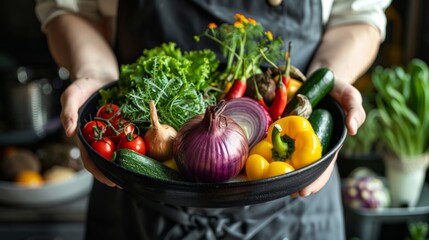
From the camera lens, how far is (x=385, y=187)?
166 cm

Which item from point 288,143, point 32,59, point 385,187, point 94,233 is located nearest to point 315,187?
point 288,143

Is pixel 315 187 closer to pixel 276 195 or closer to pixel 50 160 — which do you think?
pixel 276 195

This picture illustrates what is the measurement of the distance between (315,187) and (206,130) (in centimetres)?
20

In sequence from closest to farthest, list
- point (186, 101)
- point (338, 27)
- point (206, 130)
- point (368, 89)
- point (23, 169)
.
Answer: point (206, 130)
point (186, 101)
point (338, 27)
point (23, 169)
point (368, 89)

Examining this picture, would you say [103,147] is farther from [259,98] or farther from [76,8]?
[76,8]

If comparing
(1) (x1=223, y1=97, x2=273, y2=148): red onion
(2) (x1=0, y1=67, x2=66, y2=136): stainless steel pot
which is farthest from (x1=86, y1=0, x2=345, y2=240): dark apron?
(2) (x1=0, y1=67, x2=66, y2=136): stainless steel pot

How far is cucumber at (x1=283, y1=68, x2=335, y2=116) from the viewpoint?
0.81 m

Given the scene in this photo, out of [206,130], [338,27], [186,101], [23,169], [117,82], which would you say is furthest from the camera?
[23,169]

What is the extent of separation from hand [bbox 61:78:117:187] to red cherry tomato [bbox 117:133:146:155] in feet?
0.27

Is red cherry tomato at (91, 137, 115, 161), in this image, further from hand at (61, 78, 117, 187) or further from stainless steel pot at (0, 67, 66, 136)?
stainless steel pot at (0, 67, 66, 136)

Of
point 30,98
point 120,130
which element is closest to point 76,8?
point 120,130

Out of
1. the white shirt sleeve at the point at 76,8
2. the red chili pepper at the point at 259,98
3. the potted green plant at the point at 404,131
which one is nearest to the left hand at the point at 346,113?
the red chili pepper at the point at 259,98

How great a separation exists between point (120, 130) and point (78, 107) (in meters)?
0.13

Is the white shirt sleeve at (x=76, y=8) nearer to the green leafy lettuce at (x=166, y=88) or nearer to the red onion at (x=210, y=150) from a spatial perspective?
the green leafy lettuce at (x=166, y=88)
